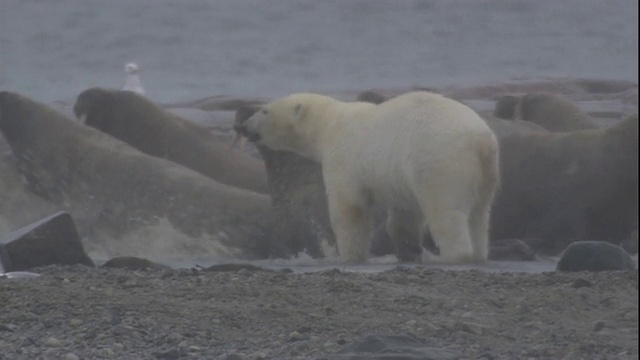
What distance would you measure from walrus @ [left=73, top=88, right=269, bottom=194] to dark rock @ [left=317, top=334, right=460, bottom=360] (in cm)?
677

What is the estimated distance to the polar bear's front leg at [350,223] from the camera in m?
8.62

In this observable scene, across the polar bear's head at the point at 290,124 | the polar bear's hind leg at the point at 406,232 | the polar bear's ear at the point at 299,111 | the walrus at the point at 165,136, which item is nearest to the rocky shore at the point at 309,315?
the polar bear's hind leg at the point at 406,232

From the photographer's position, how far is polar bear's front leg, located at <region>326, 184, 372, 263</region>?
862cm

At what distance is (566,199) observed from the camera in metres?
9.78

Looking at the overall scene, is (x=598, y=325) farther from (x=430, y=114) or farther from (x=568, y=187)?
(x=568, y=187)

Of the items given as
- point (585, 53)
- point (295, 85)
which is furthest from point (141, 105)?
point (585, 53)

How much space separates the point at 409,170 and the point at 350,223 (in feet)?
2.39

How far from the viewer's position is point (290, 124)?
954 cm

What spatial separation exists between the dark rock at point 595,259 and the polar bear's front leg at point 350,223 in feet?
5.74

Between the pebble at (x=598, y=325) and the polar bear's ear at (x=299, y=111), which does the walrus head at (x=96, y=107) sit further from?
the pebble at (x=598, y=325)

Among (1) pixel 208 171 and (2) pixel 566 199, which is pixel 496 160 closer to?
(2) pixel 566 199

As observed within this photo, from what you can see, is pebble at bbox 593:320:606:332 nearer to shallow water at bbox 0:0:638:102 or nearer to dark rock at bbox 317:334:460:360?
dark rock at bbox 317:334:460:360

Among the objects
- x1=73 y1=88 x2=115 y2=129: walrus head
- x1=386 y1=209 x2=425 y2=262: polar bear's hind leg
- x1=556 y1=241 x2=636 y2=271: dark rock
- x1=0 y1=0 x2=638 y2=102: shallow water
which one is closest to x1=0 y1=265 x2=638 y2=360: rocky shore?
x1=556 y1=241 x2=636 y2=271: dark rock

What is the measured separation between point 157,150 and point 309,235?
2.34m
